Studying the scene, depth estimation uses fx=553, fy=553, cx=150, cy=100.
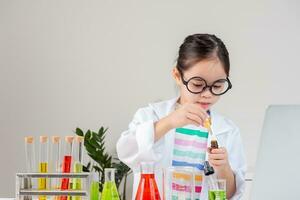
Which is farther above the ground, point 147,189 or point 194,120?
point 194,120

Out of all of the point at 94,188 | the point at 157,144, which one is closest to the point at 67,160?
the point at 94,188

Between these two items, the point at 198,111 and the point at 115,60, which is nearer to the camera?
the point at 198,111

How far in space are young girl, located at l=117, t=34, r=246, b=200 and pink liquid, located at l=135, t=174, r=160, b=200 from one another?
0.80 feet

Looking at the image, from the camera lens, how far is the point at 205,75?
1.98m

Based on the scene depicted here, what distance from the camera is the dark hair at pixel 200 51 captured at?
6.75 ft

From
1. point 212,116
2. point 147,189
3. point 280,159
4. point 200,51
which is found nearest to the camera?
point 280,159

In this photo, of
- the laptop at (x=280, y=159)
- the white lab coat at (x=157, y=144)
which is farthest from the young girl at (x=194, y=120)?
the laptop at (x=280, y=159)

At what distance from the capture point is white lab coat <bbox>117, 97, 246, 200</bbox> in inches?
74.8

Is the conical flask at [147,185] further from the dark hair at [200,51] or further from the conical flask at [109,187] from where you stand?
the dark hair at [200,51]

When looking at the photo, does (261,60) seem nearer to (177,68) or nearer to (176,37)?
(176,37)

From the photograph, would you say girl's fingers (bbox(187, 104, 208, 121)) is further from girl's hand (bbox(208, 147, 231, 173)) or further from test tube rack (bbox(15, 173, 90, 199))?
test tube rack (bbox(15, 173, 90, 199))

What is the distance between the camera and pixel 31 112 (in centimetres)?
416

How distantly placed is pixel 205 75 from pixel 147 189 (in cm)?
58

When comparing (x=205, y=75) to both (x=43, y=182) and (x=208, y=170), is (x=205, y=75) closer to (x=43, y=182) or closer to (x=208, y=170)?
(x=208, y=170)
